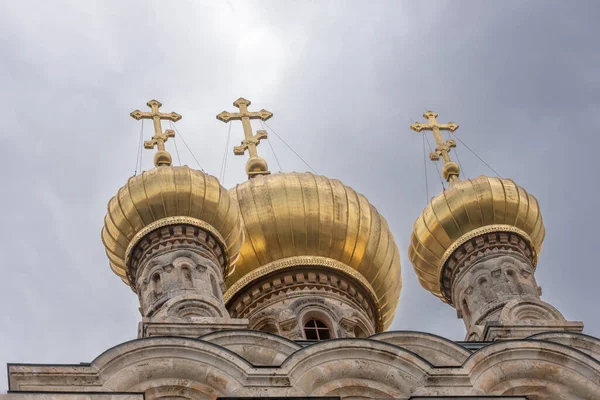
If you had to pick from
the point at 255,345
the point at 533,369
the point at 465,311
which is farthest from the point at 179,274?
the point at 533,369

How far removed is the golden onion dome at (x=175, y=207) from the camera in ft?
73.8

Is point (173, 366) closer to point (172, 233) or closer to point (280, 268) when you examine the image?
point (172, 233)

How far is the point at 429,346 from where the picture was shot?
1897 centimetres

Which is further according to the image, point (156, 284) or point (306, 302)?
point (306, 302)

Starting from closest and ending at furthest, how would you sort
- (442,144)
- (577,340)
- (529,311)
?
(577,340)
(529,311)
(442,144)

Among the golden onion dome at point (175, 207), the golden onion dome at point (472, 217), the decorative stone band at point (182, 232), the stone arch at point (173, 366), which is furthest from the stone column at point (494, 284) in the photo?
the stone arch at point (173, 366)

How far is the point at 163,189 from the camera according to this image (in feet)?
73.9

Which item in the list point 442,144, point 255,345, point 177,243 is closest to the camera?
point 255,345

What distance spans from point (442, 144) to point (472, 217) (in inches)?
102

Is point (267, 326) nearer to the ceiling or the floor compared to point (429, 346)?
nearer to the ceiling

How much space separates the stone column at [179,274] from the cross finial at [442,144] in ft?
12.7

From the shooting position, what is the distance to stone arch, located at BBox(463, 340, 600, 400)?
17.4 metres

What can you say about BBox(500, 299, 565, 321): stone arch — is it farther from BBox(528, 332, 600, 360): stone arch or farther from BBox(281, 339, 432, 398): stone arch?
BBox(281, 339, 432, 398): stone arch

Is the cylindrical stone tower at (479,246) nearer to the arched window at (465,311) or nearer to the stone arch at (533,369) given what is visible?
the arched window at (465,311)
